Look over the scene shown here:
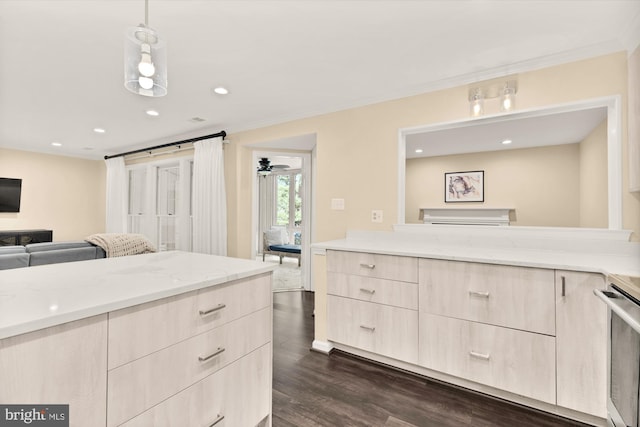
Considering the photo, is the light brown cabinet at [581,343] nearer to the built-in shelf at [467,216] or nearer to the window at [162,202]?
the built-in shelf at [467,216]

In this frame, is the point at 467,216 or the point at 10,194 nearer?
the point at 467,216

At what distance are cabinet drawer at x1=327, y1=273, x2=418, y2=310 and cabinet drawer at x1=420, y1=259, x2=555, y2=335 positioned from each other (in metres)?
0.09

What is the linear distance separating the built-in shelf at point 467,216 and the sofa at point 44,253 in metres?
3.11

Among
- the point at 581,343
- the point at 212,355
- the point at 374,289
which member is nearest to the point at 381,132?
the point at 374,289

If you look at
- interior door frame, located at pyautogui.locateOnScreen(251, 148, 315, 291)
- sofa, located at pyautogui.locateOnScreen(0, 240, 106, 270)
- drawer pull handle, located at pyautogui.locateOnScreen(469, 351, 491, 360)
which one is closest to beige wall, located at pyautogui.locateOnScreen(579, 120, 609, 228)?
drawer pull handle, located at pyautogui.locateOnScreen(469, 351, 491, 360)

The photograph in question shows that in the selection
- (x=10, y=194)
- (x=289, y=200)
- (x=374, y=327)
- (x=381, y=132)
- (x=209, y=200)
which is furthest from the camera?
(x=289, y=200)

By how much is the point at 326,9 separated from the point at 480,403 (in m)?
2.54

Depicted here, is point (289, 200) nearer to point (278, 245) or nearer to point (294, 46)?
point (278, 245)

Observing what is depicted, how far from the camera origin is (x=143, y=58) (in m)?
1.34

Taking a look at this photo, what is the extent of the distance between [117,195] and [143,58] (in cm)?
528

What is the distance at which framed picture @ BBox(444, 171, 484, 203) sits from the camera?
8.08 feet

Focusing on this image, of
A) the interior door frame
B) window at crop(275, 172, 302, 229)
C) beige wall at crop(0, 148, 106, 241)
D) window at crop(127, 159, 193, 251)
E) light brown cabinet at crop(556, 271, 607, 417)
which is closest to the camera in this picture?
light brown cabinet at crop(556, 271, 607, 417)

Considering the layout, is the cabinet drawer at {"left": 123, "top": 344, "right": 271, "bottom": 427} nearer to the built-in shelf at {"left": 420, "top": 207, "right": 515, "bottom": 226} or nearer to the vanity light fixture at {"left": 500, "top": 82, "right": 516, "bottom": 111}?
the built-in shelf at {"left": 420, "top": 207, "right": 515, "bottom": 226}

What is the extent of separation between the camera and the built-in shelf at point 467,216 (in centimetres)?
232
